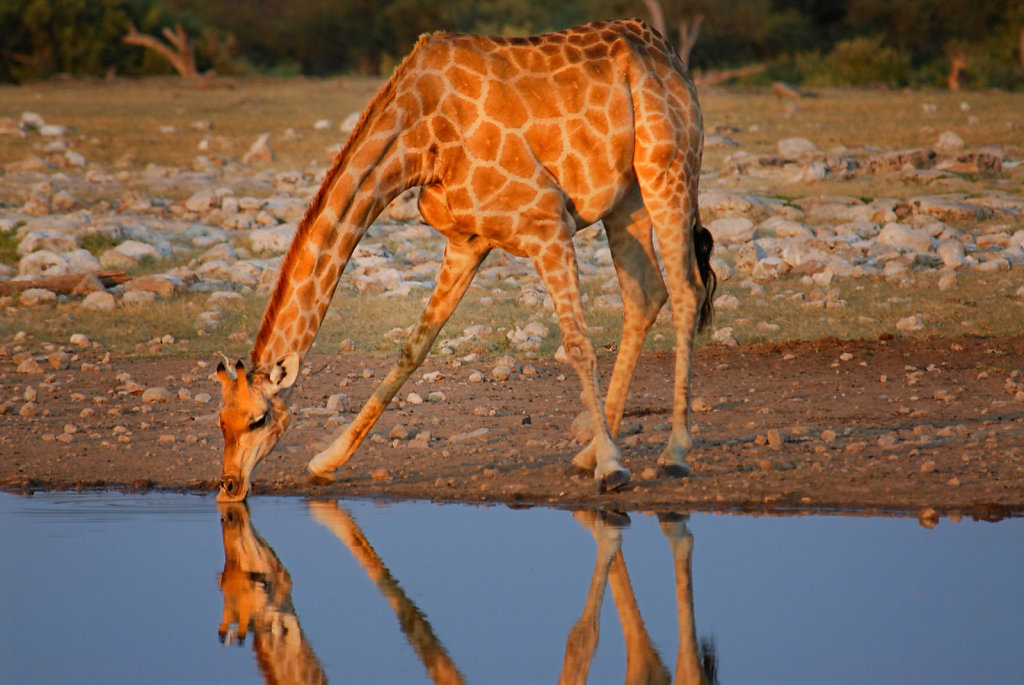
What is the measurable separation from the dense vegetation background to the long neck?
2452cm

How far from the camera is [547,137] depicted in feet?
21.7

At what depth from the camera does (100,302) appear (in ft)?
36.8

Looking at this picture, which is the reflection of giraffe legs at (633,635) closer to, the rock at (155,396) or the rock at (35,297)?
the rock at (155,396)

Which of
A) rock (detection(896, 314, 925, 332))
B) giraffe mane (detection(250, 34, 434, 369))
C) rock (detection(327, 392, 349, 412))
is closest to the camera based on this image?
giraffe mane (detection(250, 34, 434, 369))

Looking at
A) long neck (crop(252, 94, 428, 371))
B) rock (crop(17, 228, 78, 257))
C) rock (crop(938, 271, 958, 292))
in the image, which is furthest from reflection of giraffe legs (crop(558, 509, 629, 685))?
rock (crop(17, 228, 78, 257))

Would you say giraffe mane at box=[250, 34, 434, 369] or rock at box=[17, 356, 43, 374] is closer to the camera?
giraffe mane at box=[250, 34, 434, 369]

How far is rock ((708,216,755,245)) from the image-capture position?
12.6 metres

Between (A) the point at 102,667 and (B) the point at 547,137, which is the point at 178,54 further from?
(A) the point at 102,667

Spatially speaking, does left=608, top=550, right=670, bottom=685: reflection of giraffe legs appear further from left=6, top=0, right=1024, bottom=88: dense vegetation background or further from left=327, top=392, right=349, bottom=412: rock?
left=6, top=0, right=1024, bottom=88: dense vegetation background

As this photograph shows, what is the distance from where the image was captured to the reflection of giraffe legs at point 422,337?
6613 millimetres

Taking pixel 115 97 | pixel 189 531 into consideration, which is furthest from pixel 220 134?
pixel 189 531

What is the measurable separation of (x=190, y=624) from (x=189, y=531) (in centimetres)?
126

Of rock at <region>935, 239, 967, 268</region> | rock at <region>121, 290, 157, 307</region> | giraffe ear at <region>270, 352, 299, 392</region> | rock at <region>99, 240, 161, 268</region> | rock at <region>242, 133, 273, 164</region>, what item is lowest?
rock at <region>242, 133, 273, 164</region>

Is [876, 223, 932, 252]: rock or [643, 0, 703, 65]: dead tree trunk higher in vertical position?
[876, 223, 932, 252]: rock
